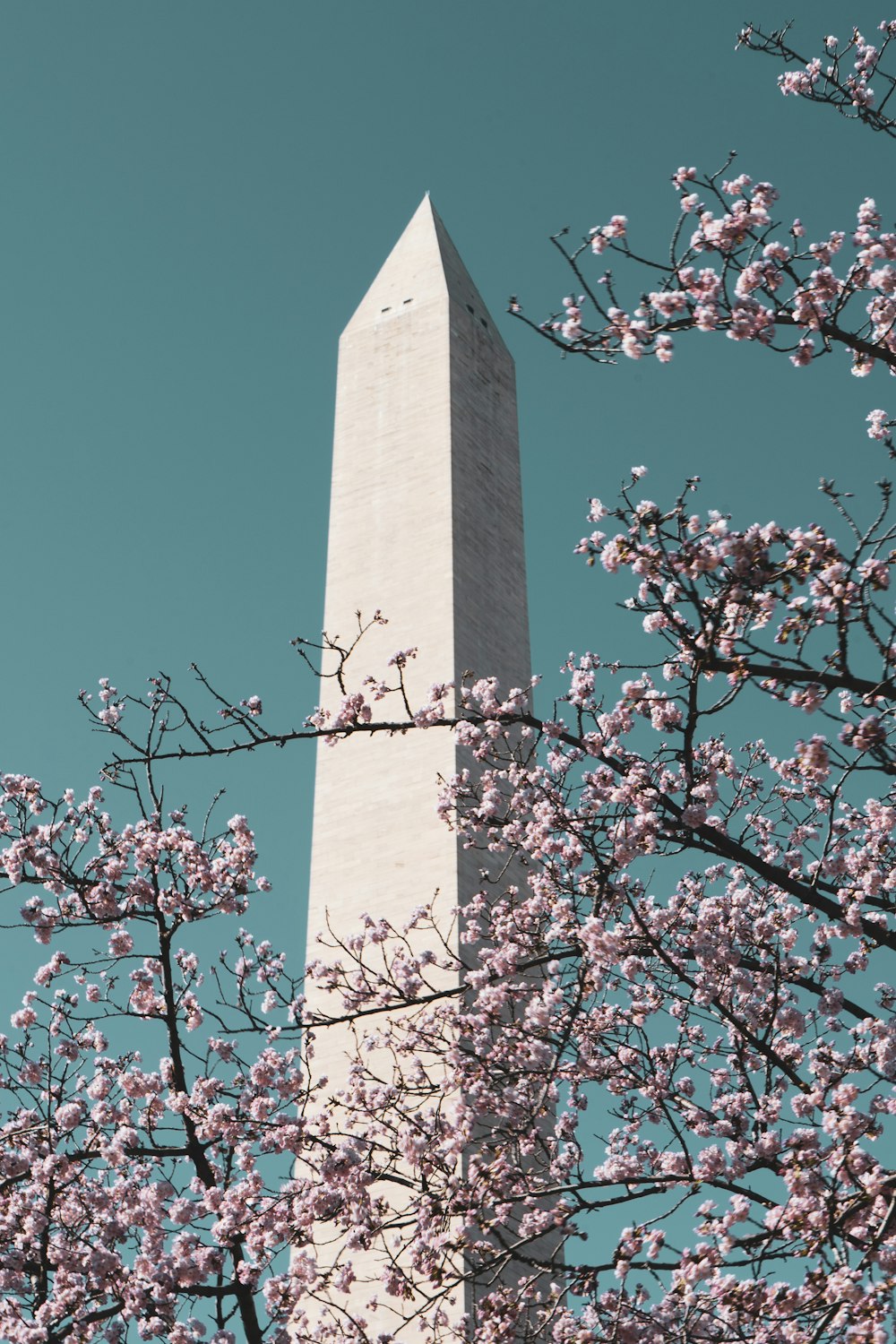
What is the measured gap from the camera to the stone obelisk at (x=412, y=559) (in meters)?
19.5

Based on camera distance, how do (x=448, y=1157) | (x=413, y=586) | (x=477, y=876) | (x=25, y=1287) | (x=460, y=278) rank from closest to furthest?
(x=448, y=1157) → (x=25, y=1287) → (x=477, y=876) → (x=413, y=586) → (x=460, y=278)

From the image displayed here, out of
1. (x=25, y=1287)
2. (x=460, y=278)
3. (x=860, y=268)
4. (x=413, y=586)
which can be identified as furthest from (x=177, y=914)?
(x=460, y=278)

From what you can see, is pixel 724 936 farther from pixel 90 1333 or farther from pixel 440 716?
pixel 90 1333

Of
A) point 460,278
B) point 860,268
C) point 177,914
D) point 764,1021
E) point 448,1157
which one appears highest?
point 460,278

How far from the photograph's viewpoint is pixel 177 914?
40.1ft

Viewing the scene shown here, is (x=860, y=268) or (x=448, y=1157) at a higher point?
(x=860, y=268)

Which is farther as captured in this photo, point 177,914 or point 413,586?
point 413,586

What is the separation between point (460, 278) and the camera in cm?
2567

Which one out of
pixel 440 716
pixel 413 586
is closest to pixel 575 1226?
pixel 440 716

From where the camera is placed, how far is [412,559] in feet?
71.8

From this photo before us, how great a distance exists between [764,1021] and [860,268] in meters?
5.17

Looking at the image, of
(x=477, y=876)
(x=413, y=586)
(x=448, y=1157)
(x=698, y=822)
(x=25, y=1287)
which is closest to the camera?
(x=698, y=822)

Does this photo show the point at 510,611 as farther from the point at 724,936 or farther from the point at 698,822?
the point at 698,822

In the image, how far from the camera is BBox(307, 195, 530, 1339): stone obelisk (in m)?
19.5
